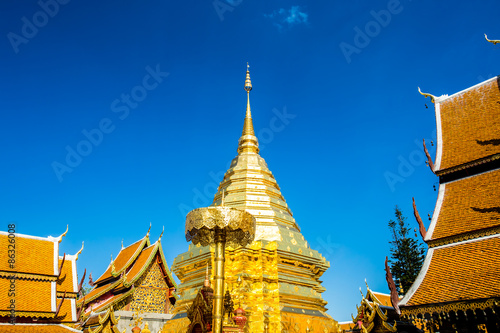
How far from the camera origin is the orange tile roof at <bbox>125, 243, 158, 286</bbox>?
15509 mm

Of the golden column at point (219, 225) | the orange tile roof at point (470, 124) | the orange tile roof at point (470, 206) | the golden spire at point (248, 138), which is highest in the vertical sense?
the golden spire at point (248, 138)

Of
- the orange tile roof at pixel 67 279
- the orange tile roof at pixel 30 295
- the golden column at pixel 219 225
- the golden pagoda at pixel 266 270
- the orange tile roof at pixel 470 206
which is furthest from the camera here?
the orange tile roof at pixel 67 279

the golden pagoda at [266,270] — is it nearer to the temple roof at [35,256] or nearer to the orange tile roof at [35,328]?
the orange tile roof at [35,328]

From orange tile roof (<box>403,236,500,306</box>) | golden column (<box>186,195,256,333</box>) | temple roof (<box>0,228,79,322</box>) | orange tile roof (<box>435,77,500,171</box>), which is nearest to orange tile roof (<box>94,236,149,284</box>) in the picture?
temple roof (<box>0,228,79,322</box>)

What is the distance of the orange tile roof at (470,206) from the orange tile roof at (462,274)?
0.34 metres

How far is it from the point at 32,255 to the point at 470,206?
43.7 ft

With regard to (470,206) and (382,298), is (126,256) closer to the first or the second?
(382,298)

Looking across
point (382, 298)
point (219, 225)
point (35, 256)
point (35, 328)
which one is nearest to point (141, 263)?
point (35, 256)

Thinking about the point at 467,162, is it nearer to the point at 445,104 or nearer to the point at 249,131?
the point at 445,104

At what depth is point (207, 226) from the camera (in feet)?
19.9

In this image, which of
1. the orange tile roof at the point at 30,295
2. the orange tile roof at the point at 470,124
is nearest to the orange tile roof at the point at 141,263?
the orange tile roof at the point at 30,295

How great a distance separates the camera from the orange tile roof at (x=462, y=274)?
7.12m

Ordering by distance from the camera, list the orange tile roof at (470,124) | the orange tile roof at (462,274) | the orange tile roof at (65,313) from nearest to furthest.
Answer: the orange tile roof at (462,274) < the orange tile roof at (470,124) < the orange tile roof at (65,313)

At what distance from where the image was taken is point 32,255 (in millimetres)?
13508
